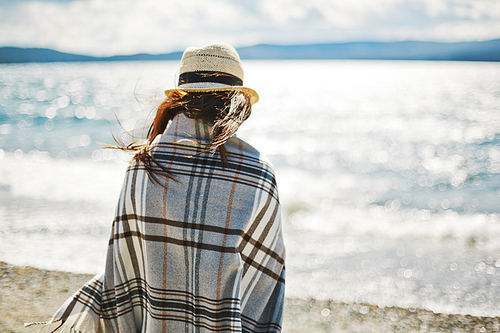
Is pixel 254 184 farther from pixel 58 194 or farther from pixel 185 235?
pixel 58 194

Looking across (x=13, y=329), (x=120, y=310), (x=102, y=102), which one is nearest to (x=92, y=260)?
(x=13, y=329)

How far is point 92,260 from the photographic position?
429 centimetres

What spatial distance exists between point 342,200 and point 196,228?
26.2 ft

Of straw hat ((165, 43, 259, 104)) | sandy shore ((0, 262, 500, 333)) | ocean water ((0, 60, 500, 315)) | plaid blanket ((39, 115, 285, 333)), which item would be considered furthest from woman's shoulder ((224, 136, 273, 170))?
sandy shore ((0, 262, 500, 333))

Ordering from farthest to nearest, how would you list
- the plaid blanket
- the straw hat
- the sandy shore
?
the sandy shore, the straw hat, the plaid blanket

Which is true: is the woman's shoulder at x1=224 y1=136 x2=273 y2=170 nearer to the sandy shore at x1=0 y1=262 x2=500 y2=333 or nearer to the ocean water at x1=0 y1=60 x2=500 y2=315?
the ocean water at x1=0 y1=60 x2=500 y2=315

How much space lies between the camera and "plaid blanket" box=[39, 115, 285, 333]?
1321 millimetres

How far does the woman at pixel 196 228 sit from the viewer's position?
4.34 feet

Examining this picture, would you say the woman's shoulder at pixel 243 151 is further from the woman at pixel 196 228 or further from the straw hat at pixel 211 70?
the straw hat at pixel 211 70

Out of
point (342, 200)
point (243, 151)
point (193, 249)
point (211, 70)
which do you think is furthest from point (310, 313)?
point (342, 200)

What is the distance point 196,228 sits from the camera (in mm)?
1318

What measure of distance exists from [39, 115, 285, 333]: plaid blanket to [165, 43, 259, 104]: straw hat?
0.58 feet

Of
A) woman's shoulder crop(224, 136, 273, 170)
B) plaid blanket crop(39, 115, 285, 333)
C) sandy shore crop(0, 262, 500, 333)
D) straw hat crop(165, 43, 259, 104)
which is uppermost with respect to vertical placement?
straw hat crop(165, 43, 259, 104)

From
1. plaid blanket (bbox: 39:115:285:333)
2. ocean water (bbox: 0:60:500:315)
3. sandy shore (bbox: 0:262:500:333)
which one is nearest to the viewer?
plaid blanket (bbox: 39:115:285:333)
